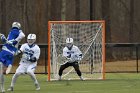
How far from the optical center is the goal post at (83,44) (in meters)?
23.6

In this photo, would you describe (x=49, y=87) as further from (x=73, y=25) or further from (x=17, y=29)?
(x=73, y=25)

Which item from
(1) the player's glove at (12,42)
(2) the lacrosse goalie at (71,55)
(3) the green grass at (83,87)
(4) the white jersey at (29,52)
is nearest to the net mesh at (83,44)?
(2) the lacrosse goalie at (71,55)

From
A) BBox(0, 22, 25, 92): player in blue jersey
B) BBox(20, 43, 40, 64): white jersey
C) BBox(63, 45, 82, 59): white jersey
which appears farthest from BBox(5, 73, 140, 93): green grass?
BBox(63, 45, 82, 59): white jersey

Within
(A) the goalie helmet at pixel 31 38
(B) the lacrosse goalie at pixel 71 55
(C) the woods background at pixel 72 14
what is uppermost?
(C) the woods background at pixel 72 14

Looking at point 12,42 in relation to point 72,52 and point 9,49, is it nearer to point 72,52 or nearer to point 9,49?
point 9,49

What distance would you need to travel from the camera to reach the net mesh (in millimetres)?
23688

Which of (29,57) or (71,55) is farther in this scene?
(71,55)

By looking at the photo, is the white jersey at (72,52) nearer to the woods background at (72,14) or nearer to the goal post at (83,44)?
the goal post at (83,44)

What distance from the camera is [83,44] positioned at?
24.3m

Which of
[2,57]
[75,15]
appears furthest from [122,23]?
[2,57]

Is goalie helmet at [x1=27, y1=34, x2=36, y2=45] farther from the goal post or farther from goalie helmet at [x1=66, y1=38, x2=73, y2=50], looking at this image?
the goal post

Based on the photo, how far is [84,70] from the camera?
79.2 feet

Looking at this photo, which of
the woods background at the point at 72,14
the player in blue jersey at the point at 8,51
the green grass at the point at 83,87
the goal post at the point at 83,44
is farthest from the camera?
the woods background at the point at 72,14

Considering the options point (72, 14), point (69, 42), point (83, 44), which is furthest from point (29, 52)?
point (72, 14)
